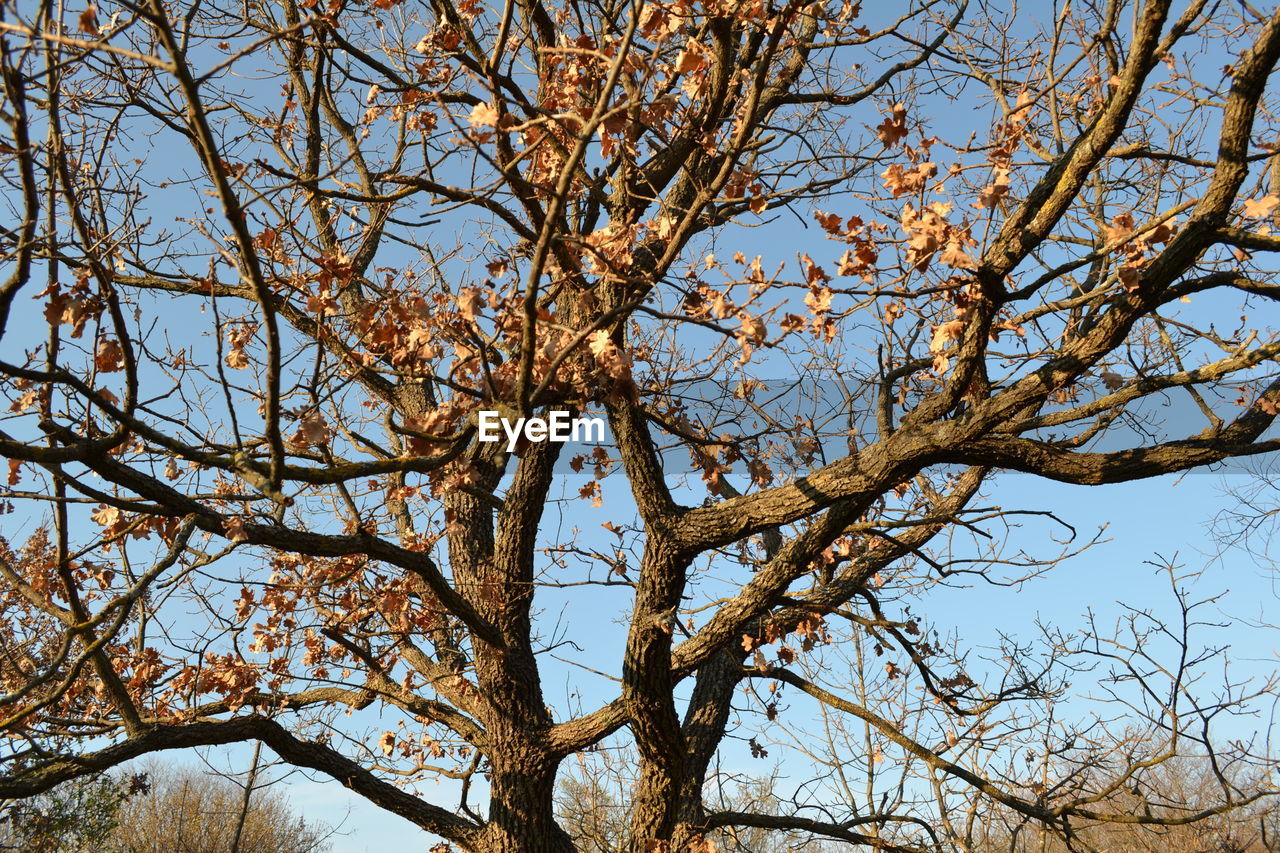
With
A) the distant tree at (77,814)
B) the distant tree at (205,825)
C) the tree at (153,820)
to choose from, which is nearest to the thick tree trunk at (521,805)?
the tree at (153,820)

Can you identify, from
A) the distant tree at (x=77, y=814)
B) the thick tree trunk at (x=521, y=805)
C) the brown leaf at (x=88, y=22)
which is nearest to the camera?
the brown leaf at (x=88, y=22)

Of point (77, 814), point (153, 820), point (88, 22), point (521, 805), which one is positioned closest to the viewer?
point (88, 22)

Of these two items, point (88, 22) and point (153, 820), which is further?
point (153, 820)

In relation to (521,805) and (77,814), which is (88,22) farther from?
(77,814)

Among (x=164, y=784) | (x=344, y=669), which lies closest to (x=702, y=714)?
(x=344, y=669)

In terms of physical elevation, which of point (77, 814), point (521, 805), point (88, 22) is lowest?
point (521, 805)

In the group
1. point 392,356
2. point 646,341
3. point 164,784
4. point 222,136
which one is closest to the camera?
point 392,356

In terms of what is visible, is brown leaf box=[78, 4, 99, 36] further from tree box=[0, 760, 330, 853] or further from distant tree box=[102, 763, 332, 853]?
distant tree box=[102, 763, 332, 853]

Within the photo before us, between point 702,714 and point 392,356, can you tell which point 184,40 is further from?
point 702,714

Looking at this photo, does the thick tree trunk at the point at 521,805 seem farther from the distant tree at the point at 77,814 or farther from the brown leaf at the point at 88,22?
the distant tree at the point at 77,814

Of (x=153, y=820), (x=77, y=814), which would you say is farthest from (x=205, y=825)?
(x=77, y=814)

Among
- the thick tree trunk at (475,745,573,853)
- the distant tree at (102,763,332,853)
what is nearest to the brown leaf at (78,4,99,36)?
the thick tree trunk at (475,745,573,853)

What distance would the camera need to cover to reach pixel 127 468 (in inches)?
127

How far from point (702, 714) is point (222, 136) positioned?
15.6ft
